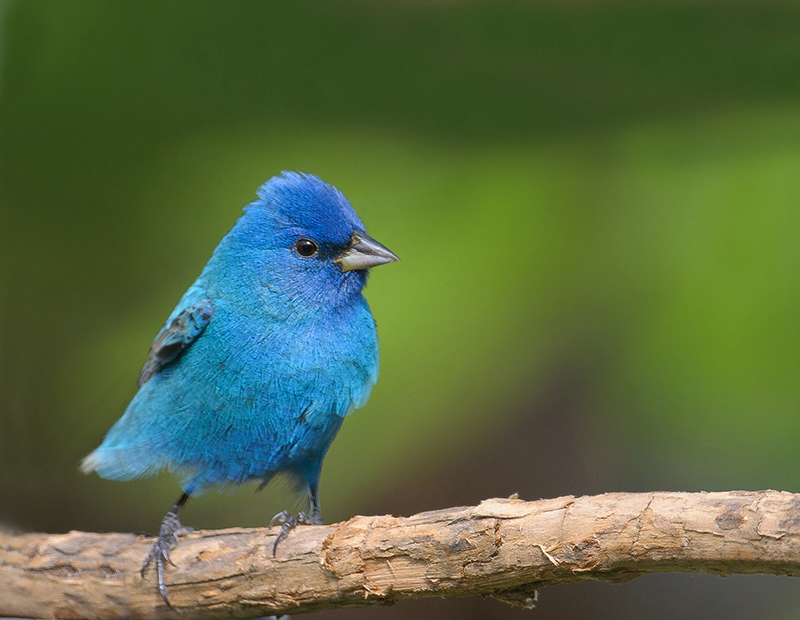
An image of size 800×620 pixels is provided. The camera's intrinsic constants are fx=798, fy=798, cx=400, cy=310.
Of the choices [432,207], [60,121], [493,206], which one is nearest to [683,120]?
[493,206]

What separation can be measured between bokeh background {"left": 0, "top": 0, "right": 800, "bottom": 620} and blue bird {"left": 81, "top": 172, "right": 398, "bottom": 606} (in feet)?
3.35

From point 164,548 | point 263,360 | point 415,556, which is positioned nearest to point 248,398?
point 263,360

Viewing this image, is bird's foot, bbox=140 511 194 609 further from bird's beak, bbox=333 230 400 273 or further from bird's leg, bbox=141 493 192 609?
bird's beak, bbox=333 230 400 273

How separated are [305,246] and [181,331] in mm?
556

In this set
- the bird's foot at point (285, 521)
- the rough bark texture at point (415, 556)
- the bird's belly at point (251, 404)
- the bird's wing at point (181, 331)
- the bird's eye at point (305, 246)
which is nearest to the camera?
the rough bark texture at point (415, 556)

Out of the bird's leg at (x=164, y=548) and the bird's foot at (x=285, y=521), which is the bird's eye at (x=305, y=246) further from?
the bird's leg at (x=164, y=548)

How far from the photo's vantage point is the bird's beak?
9.82 ft

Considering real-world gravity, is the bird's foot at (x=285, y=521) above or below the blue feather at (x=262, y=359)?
below

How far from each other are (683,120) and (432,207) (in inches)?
60.7

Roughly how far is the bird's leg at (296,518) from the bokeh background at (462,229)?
37.0 inches

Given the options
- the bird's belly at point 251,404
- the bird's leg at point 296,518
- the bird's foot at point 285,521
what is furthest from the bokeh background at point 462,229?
the bird's foot at point 285,521

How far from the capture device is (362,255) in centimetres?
302

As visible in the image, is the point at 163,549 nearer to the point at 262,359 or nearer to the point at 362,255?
the point at 262,359

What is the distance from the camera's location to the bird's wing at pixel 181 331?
2.90 m
